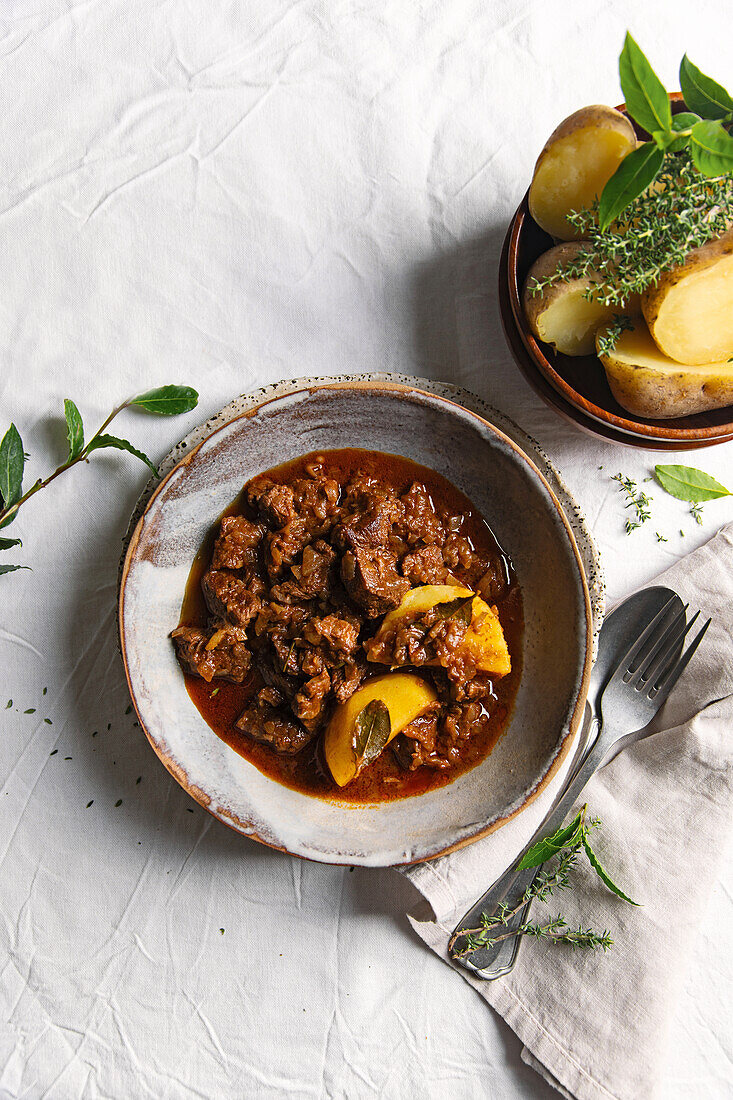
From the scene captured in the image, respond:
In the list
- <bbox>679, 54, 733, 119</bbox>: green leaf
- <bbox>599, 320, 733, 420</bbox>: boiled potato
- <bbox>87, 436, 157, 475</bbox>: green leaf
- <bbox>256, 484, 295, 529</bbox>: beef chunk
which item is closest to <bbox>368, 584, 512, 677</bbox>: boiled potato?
<bbox>256, 484, 295, 529</bbox>: beef chunk

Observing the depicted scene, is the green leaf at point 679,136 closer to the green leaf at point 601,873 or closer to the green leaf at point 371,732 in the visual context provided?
the green leaf at point 371,732

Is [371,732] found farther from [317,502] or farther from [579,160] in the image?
[579,160]

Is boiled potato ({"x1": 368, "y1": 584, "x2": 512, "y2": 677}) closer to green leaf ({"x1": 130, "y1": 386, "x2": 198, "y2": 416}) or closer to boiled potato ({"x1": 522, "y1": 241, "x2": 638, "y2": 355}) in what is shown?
boiled potato ({"x1": 522, "y1": 241, "x2": 638, "y2": 355})

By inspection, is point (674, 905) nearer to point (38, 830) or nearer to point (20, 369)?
point (38, 830)

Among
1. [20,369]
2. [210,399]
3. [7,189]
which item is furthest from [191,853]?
[7,189]

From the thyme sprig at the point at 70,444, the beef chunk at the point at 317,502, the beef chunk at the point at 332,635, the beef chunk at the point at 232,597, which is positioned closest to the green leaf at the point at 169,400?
the thyme sprig at the point at 70,444

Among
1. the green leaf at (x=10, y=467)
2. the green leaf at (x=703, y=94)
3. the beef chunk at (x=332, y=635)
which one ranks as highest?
the green leaf at (x=703, y=94)

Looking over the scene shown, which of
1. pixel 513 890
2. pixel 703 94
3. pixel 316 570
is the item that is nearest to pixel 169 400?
pixel 316 570
